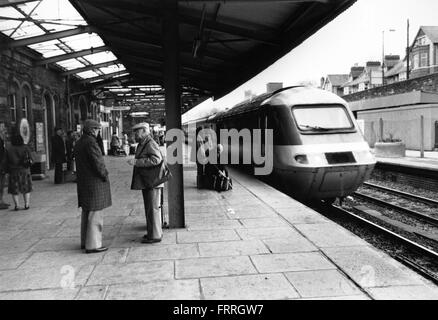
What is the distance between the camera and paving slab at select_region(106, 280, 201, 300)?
12.7ft

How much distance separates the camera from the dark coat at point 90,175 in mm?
5246

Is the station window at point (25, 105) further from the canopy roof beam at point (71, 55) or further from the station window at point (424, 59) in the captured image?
the station window at point (424, 59)

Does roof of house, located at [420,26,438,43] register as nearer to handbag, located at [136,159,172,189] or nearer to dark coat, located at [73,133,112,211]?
handbag, located at [136,159,172,189]

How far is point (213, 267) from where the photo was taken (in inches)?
183

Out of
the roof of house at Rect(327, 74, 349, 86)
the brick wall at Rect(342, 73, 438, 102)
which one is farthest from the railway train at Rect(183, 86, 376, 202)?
the roof of house at Rect(327, 74, 349, 86)

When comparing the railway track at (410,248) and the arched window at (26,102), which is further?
the arched window at (26,102)

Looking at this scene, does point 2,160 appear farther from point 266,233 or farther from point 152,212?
point 266,233

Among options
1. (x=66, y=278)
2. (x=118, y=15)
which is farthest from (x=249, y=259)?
(x=118, y=15)

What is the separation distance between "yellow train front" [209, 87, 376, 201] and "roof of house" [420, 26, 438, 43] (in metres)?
46.1

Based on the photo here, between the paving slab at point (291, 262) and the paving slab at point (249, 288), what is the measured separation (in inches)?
9.9

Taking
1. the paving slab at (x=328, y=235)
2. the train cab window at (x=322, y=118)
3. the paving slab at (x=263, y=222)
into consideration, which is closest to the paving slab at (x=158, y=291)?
the paving slab at (x=328, y=235)

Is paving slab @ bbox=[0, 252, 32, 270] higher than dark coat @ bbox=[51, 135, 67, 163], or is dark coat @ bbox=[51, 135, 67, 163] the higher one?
dark coat @ bbox=[51, 135, 67, 163]
